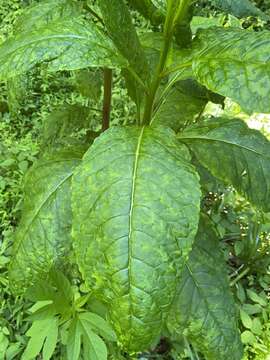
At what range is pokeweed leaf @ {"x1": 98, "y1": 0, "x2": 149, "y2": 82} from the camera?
1080 mm

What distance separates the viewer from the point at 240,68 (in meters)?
0.91

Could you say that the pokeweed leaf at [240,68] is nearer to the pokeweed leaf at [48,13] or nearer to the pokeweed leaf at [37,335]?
the pokeweed leaf at [48,13]

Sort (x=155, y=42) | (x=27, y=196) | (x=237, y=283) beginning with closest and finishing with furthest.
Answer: (x=27, y=196) < (x=155, y=42) < (x=237, y=283)

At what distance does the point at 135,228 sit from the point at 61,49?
0.36 meters

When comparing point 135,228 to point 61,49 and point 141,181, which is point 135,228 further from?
point 61,49

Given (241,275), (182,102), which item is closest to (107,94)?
(182,102)

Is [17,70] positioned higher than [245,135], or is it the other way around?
[17,70]

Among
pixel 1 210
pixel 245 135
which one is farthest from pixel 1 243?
pixel 245 135

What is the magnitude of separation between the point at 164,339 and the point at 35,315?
2.16 ft

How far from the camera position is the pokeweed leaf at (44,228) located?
1236 mm

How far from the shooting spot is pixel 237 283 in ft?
7.95

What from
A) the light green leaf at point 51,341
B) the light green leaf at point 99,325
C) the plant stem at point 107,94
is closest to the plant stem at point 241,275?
the light green leaf at point 99,325

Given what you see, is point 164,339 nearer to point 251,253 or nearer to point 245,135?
point 251,253

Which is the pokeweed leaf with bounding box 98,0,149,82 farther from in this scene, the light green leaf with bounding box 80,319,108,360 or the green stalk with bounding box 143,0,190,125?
the light green leaf with bounding box 80,319,108,360
